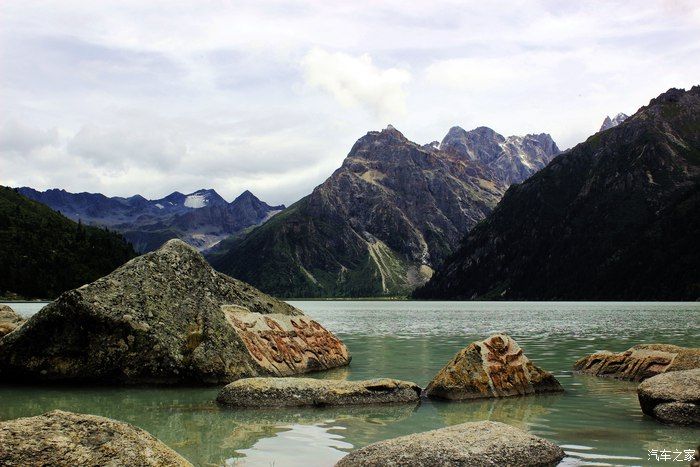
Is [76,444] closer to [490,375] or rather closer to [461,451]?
[461,451]

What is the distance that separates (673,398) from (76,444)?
47.0 ft

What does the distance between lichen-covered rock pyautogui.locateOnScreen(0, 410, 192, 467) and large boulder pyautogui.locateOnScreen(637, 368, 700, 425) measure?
12.4 metres

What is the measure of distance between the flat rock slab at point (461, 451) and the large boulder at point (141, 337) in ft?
42.1

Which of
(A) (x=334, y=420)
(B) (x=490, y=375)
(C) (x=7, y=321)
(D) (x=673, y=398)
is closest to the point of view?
(D) (x=673, y=398)

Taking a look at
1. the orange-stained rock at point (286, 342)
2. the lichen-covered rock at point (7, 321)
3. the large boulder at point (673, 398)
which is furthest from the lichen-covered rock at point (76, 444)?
the lichen-covered rock at point (7, 321)

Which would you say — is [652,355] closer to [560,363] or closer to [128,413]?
[560,363]

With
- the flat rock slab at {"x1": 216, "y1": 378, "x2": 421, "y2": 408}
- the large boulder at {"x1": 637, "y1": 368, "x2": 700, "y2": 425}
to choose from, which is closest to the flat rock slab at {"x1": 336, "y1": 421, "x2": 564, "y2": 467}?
the large boulder at {"x1": 637, "y1": 368, "x2": 700, "y2": 425}

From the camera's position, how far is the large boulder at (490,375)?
2061cm

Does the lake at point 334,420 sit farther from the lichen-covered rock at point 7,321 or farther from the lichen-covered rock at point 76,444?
the lichen-covered rock at point 7,321

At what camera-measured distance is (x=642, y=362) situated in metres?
25.1

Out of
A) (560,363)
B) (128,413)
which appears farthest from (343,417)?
(560,363)

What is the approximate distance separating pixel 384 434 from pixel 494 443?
3.54 meters

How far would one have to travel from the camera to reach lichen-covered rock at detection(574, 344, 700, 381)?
75.5ft

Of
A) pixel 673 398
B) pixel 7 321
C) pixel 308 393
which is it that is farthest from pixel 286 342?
pixel 673 398
